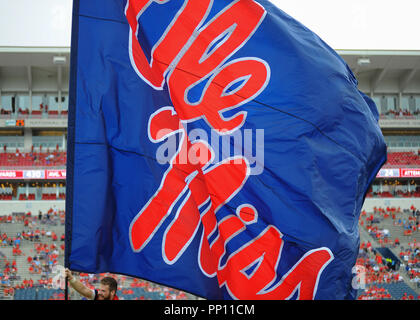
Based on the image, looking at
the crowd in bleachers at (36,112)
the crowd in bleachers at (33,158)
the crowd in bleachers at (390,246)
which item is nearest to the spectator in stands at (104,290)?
the crowd in bleachers at (390,246)

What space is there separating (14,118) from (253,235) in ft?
129

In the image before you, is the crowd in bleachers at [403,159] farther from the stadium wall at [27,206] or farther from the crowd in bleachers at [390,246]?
the stadium wall at [27,206]

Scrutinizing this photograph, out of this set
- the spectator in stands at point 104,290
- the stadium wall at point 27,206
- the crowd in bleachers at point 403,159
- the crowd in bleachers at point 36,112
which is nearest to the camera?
the spectator in stands at point 104,290

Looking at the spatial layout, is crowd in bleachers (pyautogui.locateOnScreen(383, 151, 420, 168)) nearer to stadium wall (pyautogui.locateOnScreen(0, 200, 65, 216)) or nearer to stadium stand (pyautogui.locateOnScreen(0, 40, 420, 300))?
stadium stand (pyautogui.locateOnScreen(0, 40, 420, 300))

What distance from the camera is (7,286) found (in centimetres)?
2475

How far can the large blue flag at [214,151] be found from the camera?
5.14 metres

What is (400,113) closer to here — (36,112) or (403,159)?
(403,159)

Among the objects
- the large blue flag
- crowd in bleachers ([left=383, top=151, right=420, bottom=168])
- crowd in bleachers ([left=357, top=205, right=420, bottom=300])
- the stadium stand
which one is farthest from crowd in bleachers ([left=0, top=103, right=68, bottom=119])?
the large blue flag

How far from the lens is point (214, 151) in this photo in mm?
5383

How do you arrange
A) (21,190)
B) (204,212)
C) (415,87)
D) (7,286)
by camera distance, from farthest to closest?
(415,87), (21,190), (7,286), (204,212)

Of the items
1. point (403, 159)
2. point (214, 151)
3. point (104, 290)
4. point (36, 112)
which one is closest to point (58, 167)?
point (36, 112)

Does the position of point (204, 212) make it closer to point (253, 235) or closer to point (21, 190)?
point (253, 235)

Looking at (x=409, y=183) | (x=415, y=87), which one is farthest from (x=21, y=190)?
(x=415, y=87)

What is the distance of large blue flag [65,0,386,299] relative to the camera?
514cm
